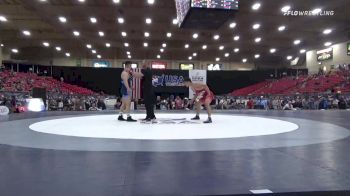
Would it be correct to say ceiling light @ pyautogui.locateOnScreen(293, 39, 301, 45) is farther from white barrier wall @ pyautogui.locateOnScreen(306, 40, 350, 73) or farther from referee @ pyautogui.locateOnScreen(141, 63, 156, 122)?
referee @ pyautogui.locateOnScreen(141, 63, 156, 122)

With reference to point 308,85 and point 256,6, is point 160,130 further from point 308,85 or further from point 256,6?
point 308,85

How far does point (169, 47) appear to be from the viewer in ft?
98.7

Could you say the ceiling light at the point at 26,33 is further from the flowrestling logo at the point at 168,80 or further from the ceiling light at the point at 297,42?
the ceiling light at the point at 297,42

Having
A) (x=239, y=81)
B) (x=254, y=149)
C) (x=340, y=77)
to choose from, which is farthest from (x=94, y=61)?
(x=254, y=149)

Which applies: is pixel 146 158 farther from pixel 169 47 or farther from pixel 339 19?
pixel 169 47

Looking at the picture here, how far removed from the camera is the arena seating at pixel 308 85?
21.3m

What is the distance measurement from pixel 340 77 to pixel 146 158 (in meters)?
22.3

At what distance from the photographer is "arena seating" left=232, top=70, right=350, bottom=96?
21.3 metres

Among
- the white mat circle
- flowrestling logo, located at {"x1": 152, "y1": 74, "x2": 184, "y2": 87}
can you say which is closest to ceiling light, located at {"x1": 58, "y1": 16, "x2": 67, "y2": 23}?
flowrestling logo, located at {"x1": 152, "y1": 74, "x2": 184, "y2": 87}

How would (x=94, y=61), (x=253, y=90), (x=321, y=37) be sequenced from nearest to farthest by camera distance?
1. (x=321, y=37)
2. (x=253, y=90)
3. (x=94, y=61)

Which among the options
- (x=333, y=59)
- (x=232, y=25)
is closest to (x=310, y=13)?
(x=232, y=25)

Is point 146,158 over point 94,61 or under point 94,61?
under

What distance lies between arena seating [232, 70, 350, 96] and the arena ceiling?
3.02 metres

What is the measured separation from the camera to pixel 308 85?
78.7 feet
